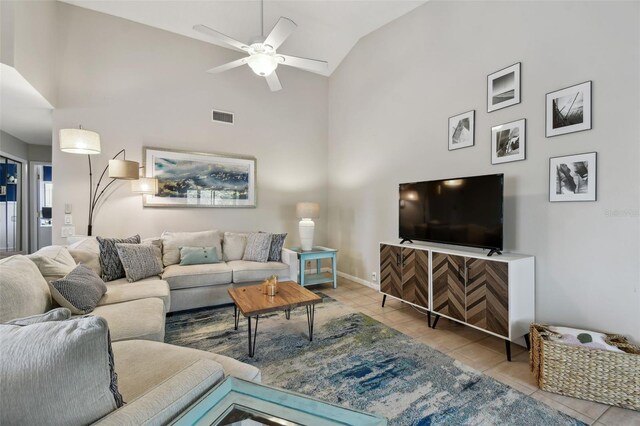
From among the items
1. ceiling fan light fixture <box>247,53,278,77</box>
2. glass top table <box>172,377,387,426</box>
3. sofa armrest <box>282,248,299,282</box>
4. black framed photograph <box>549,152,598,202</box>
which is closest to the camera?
glass top table <box>172,377,387,426</box>

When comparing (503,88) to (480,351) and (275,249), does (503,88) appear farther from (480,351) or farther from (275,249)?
(275,249)

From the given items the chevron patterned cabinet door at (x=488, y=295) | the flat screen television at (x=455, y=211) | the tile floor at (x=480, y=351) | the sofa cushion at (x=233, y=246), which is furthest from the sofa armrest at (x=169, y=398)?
the sofa cushion at (x=233, y=246)

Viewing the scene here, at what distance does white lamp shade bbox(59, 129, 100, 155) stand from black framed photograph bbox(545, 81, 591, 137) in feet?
15.0

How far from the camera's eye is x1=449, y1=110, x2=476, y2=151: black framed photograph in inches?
117

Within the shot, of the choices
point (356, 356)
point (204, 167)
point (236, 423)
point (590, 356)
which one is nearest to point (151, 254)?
point (204, 167)

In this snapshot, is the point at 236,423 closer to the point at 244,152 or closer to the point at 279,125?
the point at 244,152

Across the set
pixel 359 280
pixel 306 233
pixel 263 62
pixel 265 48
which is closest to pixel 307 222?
pixel 306 233

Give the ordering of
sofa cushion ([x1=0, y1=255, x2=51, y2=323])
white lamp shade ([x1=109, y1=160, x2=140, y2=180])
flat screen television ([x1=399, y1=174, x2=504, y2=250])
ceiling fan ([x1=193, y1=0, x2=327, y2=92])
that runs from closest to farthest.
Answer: sofa cushion ([x1=0, y1=255, x2=51, y2=323])
ceiling fan ([x1=193, y1=0, x2=327, y2=92])
flat screen television ([x1=399, y1=174, x2=504, y2=250])
white lamp shade ([x1=109, y1=160, x2=140, y2=180])

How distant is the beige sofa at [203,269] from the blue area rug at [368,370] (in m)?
0.27

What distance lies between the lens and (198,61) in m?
4.27

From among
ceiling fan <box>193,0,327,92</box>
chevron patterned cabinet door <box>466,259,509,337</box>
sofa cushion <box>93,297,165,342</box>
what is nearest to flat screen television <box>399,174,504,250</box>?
chevron patterned cabinet door <box>466,259,509,337</box>

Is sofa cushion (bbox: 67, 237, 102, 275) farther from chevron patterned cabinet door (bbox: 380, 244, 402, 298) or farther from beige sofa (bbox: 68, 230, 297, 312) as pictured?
chevron patterned cabinet door (bbox: 380, 244, 402, 298)

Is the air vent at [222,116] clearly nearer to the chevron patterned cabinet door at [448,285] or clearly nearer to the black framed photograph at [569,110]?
the chevron patterned cabinet door at [448,285]

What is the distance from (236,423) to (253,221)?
391 centimetres
